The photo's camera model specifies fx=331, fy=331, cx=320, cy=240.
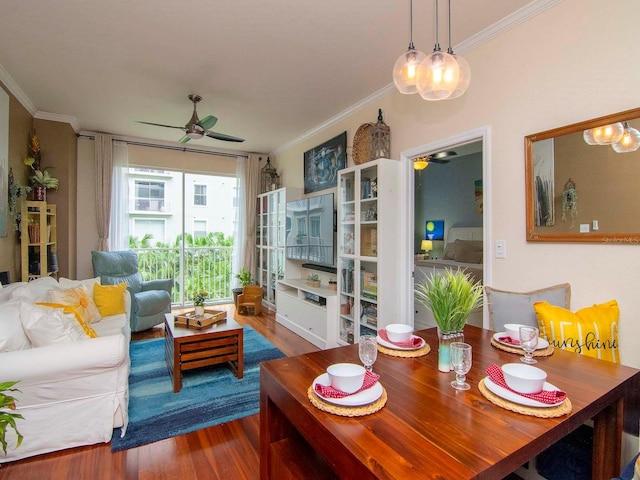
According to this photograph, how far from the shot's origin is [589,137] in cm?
188

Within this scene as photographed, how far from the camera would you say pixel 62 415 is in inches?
74.8

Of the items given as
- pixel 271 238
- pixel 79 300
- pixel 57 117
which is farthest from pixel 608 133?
pixel 57 117

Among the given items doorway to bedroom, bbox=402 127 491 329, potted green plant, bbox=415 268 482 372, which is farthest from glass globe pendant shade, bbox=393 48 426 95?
doorway to bedroom, bbox=402 127 491 329

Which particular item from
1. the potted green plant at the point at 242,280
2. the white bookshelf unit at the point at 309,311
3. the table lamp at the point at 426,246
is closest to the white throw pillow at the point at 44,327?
the white bookshelf unit at the point at 309,311

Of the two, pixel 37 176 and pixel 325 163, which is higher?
pixel 325 163

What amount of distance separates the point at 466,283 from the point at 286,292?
3568 millimetres

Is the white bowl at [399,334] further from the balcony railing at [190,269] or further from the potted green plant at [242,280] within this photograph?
the balcony railing at [190,269]

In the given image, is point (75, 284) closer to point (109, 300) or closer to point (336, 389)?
point (109, 300)

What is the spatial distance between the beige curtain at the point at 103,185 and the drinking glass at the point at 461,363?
5087mm

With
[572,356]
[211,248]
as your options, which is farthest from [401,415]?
[211,248]

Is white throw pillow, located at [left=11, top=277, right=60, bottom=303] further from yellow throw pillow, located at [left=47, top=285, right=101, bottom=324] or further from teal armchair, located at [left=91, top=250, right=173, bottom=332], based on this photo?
teal armchair, located at [left=91, top=250, right=173, bottom=332]

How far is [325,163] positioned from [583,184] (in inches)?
113

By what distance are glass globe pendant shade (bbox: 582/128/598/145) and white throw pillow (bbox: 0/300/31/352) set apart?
3.45m

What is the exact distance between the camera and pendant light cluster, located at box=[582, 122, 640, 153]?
1.72m
